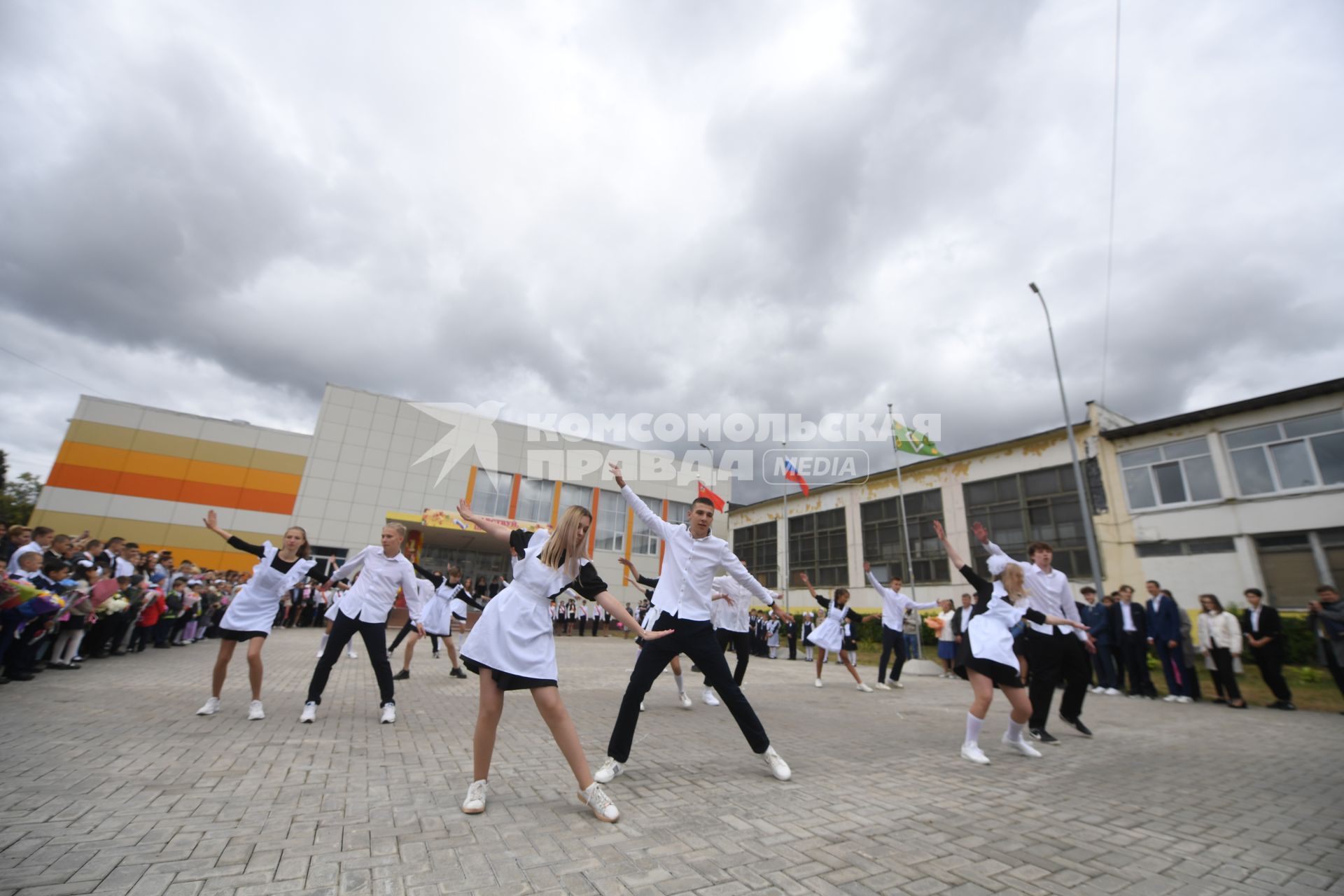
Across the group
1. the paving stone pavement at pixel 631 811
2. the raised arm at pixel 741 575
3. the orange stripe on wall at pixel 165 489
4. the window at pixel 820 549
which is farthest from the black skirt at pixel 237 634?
the orange stripe on wall at pixel 165 489

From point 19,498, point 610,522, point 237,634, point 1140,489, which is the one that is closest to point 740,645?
point 237,634

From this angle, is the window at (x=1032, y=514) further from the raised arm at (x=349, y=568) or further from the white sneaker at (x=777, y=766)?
the raised arm at (x=349, y=568)

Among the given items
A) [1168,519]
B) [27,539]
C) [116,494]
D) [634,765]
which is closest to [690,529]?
[634,765]

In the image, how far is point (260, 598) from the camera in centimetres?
619

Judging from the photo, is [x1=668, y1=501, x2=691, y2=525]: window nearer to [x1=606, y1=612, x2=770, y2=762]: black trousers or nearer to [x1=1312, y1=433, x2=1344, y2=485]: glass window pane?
[x1=1312, y1=433, x2=1344, y2=485]: glass window pane

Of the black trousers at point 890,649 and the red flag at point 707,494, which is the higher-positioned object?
the red flag at point 707,494

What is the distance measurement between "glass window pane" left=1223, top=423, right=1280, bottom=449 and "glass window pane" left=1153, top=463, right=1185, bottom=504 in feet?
5.52

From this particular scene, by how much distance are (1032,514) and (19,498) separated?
87210 millimetres

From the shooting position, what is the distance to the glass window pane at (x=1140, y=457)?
70.7 feet

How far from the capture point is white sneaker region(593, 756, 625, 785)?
4.15m

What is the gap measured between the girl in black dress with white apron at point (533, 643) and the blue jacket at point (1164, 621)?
12295 mm

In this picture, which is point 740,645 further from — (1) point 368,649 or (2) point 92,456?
(2) point 92,456

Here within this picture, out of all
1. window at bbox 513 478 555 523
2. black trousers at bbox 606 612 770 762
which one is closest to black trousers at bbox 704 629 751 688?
black trousers at bbox 606 612 770 762

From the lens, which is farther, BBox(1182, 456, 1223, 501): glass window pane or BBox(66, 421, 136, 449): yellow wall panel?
BBox(66, 421, 136, 449): yellow wall panel
